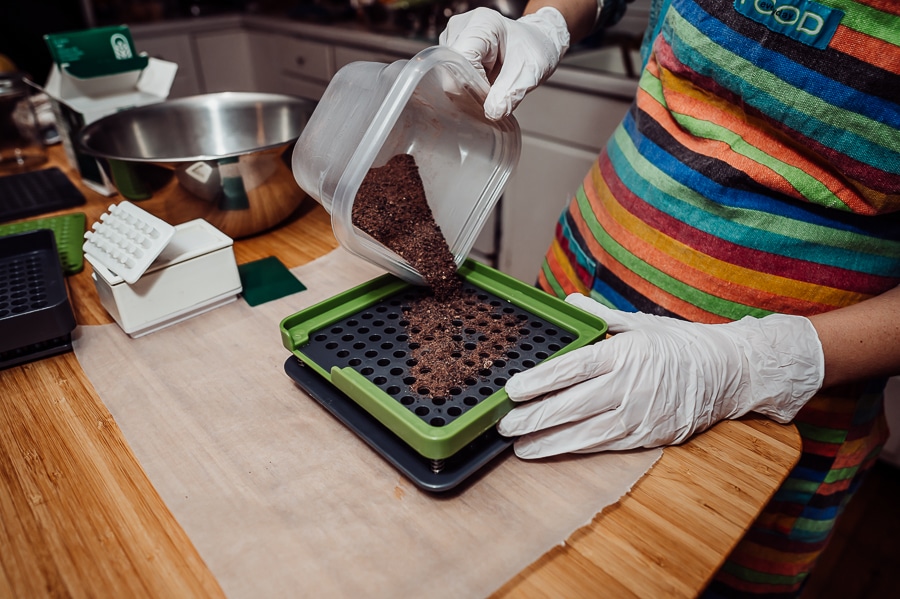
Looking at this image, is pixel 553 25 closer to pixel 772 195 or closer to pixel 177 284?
pixel 772 195

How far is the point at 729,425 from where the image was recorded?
0.57m

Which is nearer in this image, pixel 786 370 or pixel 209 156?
pixel 786 370

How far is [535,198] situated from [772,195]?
1.18 metres

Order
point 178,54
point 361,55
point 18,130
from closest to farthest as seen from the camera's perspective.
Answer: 1. point 18,130
2. point 361,55
3. point 178,54

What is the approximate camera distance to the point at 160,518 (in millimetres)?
481

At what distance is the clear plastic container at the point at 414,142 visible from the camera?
54cm

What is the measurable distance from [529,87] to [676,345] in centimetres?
33

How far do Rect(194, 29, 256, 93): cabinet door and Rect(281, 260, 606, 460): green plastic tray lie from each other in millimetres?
2173

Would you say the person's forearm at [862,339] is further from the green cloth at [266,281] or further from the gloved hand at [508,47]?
the green cloth at [266,281]

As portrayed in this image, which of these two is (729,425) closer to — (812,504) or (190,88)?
(812,504)

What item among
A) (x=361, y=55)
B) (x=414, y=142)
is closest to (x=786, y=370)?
(x=414, y=142)


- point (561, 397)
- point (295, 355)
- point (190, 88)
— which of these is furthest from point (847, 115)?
point (190, 88)

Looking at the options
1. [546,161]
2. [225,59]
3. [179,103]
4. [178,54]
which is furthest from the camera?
[225,59]

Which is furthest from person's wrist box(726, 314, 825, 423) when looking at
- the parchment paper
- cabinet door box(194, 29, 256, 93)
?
cabinet door box(194, 29, 256, 93)
